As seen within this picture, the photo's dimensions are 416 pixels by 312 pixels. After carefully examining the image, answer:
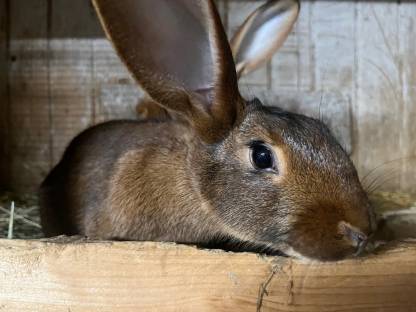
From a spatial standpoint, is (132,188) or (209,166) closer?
(209,166)

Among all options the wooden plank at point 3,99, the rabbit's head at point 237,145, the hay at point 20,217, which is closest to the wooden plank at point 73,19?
the wooden plank at point 3,99

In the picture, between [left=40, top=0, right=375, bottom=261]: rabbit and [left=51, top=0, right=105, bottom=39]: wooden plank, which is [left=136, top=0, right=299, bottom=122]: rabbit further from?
[left=51, top=0, right=105, bottom=39]: wooden plank

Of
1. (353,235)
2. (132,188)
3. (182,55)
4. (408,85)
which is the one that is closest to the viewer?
(353,235)

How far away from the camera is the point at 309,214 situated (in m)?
1.70

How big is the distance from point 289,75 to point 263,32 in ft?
1.95

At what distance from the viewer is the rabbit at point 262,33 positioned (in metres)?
2.62

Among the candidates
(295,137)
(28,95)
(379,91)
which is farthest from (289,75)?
(295,137)

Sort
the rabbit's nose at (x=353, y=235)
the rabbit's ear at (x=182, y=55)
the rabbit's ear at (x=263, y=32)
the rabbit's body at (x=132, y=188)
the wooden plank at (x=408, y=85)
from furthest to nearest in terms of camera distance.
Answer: the wooden plank at (x=408, y=85) → the rabbit's ear at (x=263, y=32) → the rabbit's body at (x=132, y=188) → the rabbit's ear at (x=182, y=55) → the rabbit's nose at (x=353, y=235)

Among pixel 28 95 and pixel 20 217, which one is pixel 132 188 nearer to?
pixel 20 217

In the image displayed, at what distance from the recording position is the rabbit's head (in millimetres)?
1697

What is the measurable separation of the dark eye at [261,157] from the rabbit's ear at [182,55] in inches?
4.7

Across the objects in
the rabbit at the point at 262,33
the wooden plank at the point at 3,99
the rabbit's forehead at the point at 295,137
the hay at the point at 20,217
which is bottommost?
the hay at the point at 20,217

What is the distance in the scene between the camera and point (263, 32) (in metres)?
2.67

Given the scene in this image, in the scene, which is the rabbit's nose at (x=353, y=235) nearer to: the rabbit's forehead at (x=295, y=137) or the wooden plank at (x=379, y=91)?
the rabbit's forehead at (x=295, y=137)
